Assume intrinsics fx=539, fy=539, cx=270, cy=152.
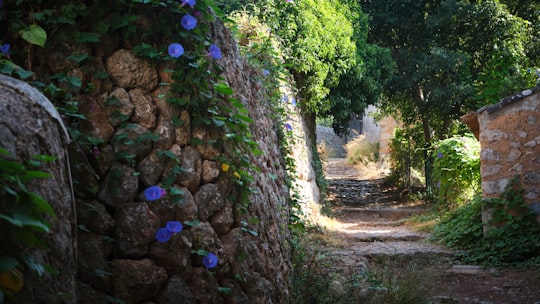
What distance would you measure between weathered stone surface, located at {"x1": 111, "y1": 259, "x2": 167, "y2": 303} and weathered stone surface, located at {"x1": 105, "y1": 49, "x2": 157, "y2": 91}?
0.81 metres

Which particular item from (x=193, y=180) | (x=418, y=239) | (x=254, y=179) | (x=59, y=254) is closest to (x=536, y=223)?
(x=418, y=239)

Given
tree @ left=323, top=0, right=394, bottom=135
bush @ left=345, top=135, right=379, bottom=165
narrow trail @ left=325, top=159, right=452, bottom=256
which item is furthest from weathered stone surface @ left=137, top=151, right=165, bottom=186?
bush @ left=345, top=135, right=379, bottom=165

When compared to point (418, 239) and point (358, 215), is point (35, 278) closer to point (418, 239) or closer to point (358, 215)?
point (418, 239)

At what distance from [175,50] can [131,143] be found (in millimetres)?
488

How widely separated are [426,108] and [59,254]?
1102 cm

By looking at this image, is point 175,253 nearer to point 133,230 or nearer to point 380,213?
point 133,230

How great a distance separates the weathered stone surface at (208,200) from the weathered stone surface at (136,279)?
357 millimetres

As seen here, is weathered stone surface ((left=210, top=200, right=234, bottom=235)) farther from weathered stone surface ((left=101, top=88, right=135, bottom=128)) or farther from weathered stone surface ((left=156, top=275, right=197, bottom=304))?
weathered stone surface ((left=101, top=88, right=135, bottom=128))

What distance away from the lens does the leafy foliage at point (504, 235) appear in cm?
557

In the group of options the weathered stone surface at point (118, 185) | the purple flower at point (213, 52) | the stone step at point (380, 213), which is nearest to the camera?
the weathered stone surface at point (118, 185)

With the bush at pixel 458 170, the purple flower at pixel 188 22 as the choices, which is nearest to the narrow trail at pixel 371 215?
the bush at pixel 458 170

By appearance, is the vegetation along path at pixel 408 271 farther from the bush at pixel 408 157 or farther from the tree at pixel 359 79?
the bush at pixel 408 157

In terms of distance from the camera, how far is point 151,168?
235 centimetres

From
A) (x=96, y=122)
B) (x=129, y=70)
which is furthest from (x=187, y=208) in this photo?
(x=129, y=70)
